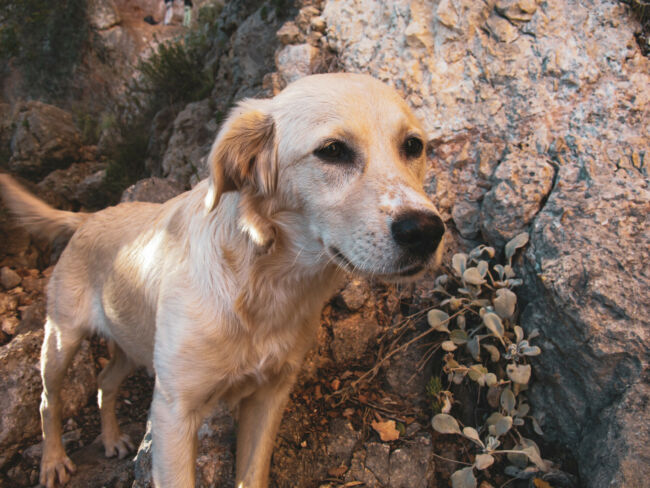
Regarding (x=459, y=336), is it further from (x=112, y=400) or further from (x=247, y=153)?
(x=112, y=400)

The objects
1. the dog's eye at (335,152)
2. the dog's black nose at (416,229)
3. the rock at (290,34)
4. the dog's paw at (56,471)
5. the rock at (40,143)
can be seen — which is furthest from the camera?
the rock at (40,143)

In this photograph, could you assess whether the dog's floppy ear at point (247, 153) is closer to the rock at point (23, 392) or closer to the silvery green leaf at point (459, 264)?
the silvery green leaf at point (459, 264)

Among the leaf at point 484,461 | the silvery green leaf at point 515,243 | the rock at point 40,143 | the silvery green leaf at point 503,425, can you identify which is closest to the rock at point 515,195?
the silvery green leaf at point 515,243

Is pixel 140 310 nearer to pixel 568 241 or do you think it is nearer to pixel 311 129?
pixel 311 129

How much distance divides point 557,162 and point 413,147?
3.96ft

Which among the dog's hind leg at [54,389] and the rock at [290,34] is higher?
the rock at [290,34]

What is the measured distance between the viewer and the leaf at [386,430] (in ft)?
8.26

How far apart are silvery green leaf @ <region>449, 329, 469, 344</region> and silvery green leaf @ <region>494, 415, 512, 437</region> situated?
47 centimetres

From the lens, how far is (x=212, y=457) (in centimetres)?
255

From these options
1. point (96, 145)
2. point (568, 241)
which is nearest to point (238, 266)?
point (568, 241)

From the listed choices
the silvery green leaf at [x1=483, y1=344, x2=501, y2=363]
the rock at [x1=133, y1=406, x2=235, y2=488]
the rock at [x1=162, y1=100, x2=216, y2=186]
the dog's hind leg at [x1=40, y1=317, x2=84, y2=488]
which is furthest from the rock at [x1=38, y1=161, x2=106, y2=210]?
the silvery green leaf at [x1=483, y1=344, x2=501, y2=363]

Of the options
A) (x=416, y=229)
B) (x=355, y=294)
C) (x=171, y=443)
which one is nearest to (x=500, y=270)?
(x=355, y=294)

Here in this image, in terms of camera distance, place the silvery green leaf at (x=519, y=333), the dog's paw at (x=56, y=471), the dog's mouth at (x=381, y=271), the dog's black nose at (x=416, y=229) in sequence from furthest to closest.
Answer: the dog's paw at (x=56, y=471) → the silvery green leaf at (x=519, y=333) → the dog's mouth at (x=381, y=271) → the dog's black nose at (x=416, y=229)

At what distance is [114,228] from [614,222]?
9.38 feet
